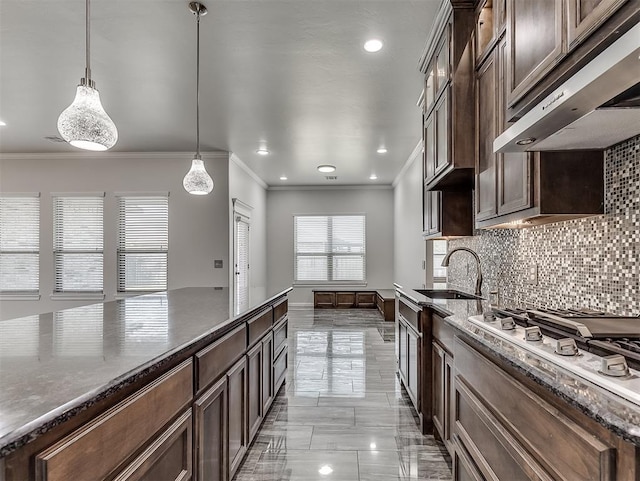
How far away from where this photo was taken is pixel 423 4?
8.18 feet

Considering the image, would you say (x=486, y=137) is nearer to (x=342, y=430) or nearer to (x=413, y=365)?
(x=413, y=365)

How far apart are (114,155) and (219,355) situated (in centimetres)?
554

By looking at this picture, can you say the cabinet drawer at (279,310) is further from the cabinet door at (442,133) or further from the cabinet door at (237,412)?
the cabinet door at (442,133)

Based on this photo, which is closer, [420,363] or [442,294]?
[420,363]

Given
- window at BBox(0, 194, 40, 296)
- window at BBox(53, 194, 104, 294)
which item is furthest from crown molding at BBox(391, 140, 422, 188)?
window at BBox(0, 194, 40, 296)

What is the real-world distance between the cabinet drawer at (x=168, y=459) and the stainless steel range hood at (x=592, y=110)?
1609 millimetres

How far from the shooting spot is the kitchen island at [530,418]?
0.78m

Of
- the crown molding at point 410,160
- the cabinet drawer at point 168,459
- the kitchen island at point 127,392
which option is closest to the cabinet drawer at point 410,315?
the kitchen island at point 127,392

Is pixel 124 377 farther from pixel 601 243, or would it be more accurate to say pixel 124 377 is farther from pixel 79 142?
pixel 601 243

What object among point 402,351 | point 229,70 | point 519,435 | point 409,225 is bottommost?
point 402,351

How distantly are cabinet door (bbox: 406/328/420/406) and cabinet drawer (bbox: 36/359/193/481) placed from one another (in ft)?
6.18

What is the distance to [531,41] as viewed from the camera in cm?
156

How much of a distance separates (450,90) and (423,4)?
566mm

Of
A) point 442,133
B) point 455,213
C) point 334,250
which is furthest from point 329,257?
point 442,133
